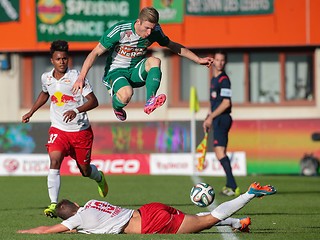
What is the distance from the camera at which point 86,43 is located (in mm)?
30766

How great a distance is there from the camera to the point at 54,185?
13.9 m

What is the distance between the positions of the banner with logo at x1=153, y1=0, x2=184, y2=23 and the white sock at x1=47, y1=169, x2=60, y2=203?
16540 millimetres

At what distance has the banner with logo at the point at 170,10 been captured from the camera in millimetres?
30109

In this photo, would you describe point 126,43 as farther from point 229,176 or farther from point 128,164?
point 128,164

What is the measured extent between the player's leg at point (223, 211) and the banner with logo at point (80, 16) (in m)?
19.7

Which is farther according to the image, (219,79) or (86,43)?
(86,43)

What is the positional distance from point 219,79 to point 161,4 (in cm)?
1243

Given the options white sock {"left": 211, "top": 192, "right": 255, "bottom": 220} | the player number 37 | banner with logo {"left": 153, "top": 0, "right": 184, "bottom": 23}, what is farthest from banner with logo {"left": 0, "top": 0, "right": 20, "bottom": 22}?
white sock {"left": 211, "top": 192, "right": 255, "bottom": 220}

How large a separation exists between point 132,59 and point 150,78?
56 cm

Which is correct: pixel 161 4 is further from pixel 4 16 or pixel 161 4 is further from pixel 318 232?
pixel 318 232

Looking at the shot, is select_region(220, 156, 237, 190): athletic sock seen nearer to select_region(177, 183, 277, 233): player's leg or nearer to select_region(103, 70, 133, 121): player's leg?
select_region(103, 70, 133, 121): player's leg

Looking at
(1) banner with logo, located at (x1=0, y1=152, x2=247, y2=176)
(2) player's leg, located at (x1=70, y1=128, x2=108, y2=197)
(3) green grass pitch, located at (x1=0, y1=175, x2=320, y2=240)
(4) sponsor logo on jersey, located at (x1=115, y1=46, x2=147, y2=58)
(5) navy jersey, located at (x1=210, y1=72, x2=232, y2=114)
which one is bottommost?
(1) banner with logo, located at (x1=0, y1=152, x2=247, y2=176)

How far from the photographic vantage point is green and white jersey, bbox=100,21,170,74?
13.2m

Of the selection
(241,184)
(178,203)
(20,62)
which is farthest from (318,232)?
(20,62)
